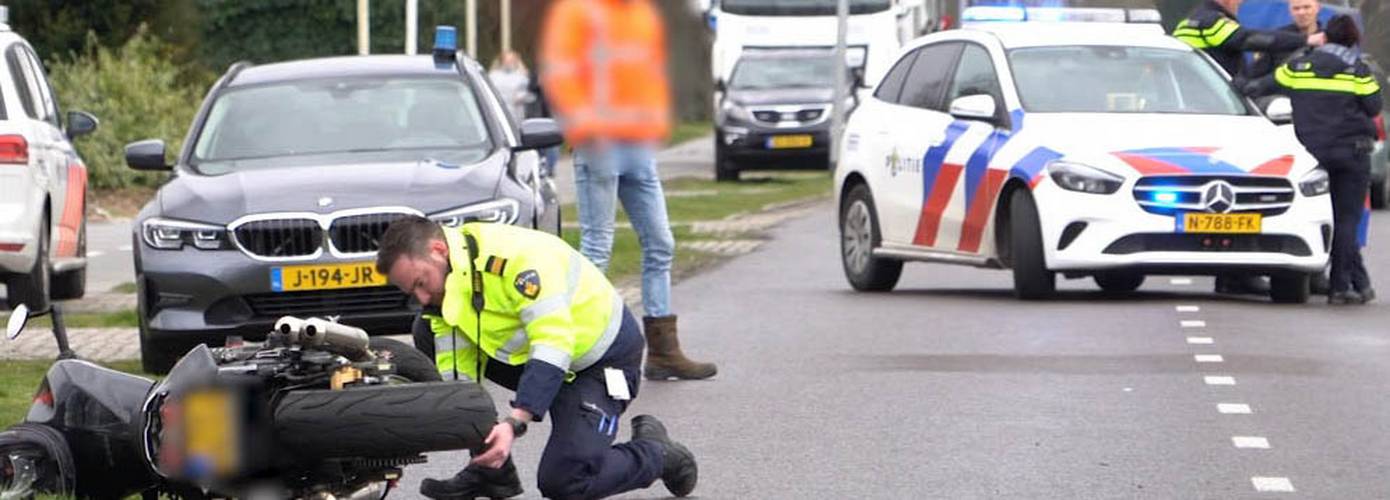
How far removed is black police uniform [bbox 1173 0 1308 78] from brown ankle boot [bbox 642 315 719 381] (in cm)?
606

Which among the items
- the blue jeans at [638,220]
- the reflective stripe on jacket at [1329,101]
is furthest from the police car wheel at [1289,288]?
the blue jeans at [638,220]

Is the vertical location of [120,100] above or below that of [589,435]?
below

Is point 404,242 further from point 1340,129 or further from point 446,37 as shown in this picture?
point 1340,129

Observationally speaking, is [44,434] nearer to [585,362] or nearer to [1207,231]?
[585,362]

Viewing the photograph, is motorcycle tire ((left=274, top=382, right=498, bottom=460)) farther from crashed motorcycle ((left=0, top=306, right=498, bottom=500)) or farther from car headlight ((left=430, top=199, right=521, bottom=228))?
car headlight ((left=430, top=199, right=521, bottom=228))

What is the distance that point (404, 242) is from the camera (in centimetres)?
703

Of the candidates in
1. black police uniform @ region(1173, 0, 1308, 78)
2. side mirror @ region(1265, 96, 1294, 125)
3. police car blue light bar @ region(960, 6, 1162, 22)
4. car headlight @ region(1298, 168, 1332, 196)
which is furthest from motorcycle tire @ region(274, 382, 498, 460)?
black police uniform @ region(1173, 0, 1308, 78)

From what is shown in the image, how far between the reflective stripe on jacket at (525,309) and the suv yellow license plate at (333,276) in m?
4.13

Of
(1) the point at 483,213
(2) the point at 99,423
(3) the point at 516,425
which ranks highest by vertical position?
(3) the point at 516,425

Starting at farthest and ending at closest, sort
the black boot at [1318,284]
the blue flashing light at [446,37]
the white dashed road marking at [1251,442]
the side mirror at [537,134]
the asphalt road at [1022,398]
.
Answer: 1. the black boot at [1318,284]
2. the side mirror at [537,134]
3. the white dashed road marking at [1251,442]
4. the asphalt road at [1022,398]
5. the blue flashing light at [446,37]

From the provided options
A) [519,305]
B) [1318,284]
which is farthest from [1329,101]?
[519,305]

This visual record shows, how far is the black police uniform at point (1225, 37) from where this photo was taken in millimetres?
16453

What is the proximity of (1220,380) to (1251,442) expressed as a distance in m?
1.88

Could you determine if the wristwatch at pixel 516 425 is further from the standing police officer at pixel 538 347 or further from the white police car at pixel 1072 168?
the white police car at pixel 1072 168
